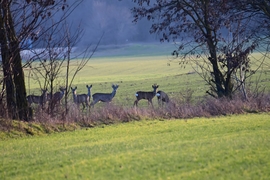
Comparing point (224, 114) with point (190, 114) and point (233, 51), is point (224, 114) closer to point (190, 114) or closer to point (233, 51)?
point (190, 114)

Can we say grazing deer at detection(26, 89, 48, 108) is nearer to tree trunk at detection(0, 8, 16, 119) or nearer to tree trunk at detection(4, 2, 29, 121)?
tree trunk at detection(4, 2, 29, 121)

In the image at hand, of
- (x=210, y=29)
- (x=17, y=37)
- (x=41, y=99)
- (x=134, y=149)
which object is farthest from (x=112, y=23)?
(x=134, y=149)

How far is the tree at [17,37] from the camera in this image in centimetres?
1394

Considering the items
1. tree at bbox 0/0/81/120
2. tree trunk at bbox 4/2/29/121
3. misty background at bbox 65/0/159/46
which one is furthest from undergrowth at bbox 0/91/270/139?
misty background at bbox 65/0/159/46

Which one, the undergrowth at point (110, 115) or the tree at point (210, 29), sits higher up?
the tree at point (210, 29)

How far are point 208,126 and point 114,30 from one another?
131 m

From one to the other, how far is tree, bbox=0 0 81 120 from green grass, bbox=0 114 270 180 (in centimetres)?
250

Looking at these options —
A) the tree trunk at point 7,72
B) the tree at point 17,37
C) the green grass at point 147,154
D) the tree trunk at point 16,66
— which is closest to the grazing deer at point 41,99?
the tree trunk at point 16,66

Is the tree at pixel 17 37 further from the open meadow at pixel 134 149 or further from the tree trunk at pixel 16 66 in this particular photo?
the open meadow at pixel 134 149

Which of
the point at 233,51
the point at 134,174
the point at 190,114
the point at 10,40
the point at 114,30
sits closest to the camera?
the point at 134,174

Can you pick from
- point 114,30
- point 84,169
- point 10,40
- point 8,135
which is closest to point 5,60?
point 10,40

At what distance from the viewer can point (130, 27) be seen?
478 ft

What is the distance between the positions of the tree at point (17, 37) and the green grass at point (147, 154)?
2.50 m

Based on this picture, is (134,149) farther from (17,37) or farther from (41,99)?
(41,99)
